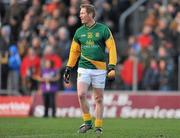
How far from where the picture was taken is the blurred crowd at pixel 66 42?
25656 mm

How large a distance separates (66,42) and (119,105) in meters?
3.11

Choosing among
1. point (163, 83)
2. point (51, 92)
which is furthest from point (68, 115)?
point (163, 83)

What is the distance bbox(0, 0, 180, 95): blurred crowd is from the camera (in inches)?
1010

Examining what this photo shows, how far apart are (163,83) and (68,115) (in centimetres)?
372

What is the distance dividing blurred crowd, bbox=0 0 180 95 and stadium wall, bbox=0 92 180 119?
0.46 meters

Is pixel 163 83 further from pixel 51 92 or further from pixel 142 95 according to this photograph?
pixel 51 92

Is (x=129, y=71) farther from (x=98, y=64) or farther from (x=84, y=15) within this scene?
(x=84, y=15)

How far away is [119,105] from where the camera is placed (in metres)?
26.2

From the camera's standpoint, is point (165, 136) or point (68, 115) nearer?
point (165, 136)

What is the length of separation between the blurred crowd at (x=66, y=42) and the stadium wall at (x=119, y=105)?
460 mm

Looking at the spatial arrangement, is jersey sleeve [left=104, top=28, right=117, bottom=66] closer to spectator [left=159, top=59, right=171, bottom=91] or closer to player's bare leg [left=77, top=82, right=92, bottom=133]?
player's bare leg [left=77, top=82, right=92, bottom=133]

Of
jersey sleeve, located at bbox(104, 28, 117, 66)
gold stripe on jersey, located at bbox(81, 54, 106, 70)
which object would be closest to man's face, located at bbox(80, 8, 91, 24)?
jersey sleeve, located at bbox(104, 28, 117, 66)


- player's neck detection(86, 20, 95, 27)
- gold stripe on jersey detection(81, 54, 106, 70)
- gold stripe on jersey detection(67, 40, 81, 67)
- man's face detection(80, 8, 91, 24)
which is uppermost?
man's face detection(80, 8, 91, 24)

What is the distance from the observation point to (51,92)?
1004 inches
